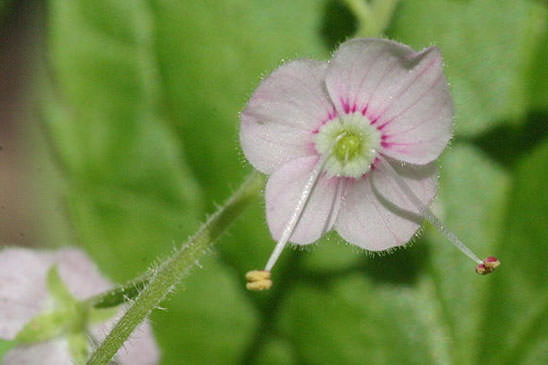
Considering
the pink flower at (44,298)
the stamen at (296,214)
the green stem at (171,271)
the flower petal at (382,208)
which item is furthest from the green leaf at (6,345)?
the flower petal at (382,208)

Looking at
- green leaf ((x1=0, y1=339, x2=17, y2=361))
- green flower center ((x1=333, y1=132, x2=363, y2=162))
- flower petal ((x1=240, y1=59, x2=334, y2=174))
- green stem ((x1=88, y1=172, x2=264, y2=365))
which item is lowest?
green leaf ((x1=0, y1=339, x2=17, y2=361))

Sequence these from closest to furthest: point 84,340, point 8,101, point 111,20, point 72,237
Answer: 1. point 84,340
2. point 111,20
3. point 72,237
4. point 8,101

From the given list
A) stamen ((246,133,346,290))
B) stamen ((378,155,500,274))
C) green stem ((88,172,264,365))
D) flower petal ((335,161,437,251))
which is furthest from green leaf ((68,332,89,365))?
stamen ((378,155,500,274))

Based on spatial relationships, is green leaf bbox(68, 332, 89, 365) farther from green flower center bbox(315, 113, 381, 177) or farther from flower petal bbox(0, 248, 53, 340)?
green flower center bbox(315, 113, 381, 177)

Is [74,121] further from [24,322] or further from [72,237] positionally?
[24,322]

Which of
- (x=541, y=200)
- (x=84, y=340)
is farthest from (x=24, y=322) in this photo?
(x=541, y=200)

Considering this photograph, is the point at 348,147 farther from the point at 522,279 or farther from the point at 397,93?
the point at 522,279
